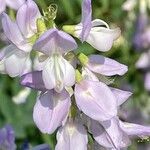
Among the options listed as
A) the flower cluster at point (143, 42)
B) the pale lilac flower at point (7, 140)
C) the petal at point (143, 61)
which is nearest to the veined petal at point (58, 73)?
the pale lilac flower at point (7, 140)

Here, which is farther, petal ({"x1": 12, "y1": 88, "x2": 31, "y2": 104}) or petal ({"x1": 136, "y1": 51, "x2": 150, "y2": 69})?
petal ({"x1": 136, "y1": 51, "x2": 150, "y2": 69})

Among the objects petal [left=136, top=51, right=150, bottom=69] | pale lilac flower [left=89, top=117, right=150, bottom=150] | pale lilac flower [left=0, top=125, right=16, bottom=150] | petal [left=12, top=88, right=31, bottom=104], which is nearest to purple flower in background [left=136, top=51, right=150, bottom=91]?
petal [left=136, top=51, right=150, bottom=69]

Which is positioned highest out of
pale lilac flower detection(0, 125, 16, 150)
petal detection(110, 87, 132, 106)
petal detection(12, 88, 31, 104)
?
petal detection(110, 87, 132, 106)

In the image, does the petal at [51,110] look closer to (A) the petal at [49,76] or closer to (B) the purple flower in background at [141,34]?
(A) the petal at [49,76]

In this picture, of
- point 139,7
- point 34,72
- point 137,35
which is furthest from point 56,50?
point 137,35

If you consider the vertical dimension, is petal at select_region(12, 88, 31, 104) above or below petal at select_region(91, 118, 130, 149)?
below

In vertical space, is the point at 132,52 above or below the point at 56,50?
below

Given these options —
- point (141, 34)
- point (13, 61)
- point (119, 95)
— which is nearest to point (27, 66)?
point (13, 61)

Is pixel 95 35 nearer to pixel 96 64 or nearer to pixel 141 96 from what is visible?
pixel 96 64

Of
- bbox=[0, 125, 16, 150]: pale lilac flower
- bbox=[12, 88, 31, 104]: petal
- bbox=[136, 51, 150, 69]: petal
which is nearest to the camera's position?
bbox=[0, 125, 16, 150]: pale lilac flower

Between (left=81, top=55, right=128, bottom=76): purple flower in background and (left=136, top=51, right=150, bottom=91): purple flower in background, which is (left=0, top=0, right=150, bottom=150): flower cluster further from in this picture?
(left=136, top=51, right=150, bottom=91): purple flower in background
